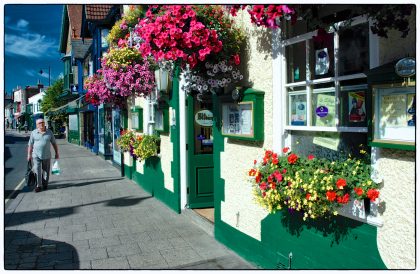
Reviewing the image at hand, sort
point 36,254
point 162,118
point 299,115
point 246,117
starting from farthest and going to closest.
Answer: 1. point 162,118
2. point 36,254
3. point 246,117
4. point 299,115

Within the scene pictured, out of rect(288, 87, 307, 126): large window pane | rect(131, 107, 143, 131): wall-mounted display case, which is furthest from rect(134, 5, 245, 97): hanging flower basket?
rect(131, 107, 143, 131): wall-mounted display case

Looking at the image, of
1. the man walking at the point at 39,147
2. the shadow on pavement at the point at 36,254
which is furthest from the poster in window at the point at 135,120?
the shadow on pavement at the point at 36,254

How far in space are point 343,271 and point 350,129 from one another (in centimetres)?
113

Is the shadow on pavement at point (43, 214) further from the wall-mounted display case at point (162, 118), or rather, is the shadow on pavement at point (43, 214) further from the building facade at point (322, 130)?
the building facade at point (322, 130)

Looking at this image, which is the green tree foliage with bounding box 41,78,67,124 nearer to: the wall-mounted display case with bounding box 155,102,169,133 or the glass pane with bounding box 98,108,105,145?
the glass pane with bounding box 98,108,105,145

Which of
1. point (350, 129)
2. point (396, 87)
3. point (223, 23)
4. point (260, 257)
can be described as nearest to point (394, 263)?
point (350, 129)

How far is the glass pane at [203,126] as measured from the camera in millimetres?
6992

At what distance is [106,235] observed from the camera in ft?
19.1

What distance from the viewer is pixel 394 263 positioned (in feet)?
9.27

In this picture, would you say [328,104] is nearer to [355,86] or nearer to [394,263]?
[355,86]

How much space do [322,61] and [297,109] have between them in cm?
53

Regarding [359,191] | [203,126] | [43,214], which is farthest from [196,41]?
[43,214]

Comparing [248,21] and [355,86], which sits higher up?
[248,21]

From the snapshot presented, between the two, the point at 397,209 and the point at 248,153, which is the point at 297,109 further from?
the point at 397,209
